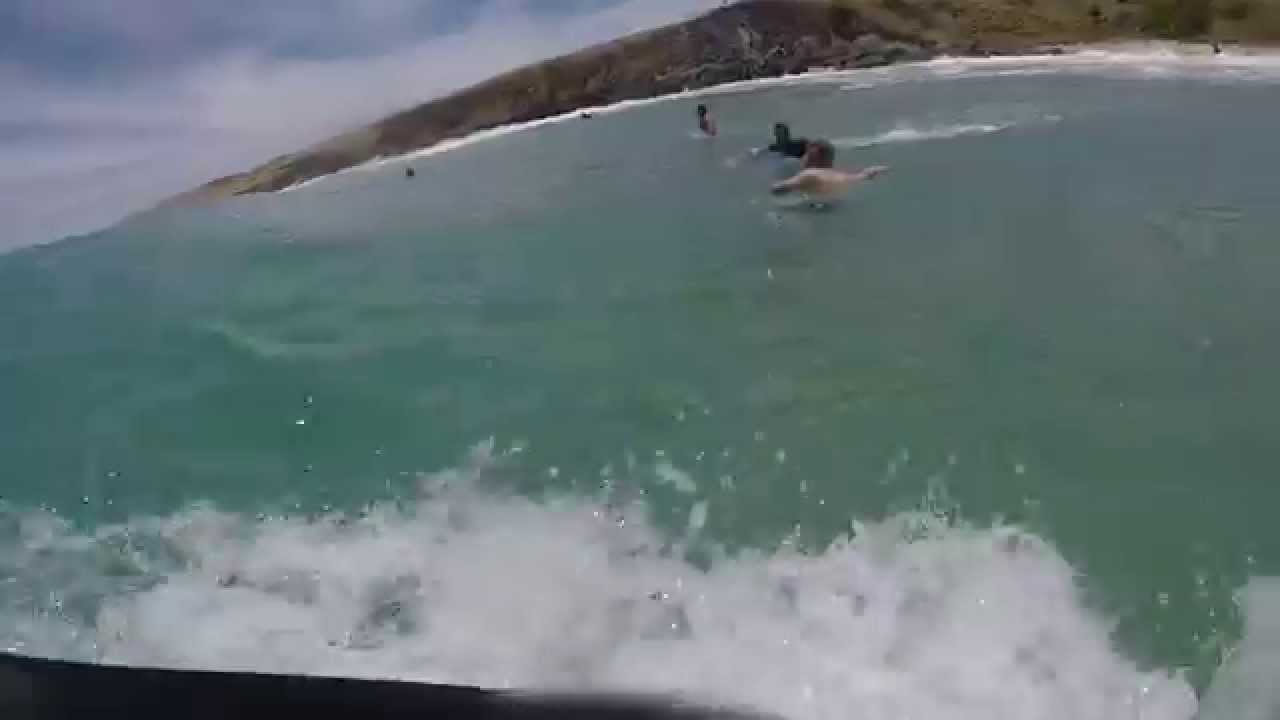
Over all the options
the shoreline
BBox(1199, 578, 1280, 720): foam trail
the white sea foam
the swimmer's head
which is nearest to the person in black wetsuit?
the swimmer's head

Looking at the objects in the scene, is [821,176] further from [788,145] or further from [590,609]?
[590,609]

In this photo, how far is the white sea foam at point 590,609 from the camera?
49.1 inches

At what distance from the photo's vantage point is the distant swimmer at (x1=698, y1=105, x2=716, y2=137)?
73.2 inches

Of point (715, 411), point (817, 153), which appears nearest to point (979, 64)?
point (817, 153)

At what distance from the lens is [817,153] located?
5.97 feet

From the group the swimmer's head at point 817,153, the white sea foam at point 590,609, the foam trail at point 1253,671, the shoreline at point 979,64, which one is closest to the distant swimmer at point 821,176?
the swimmer's head at point 817,153

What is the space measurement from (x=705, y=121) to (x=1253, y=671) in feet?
4.11

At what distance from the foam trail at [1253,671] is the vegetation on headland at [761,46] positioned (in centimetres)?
106

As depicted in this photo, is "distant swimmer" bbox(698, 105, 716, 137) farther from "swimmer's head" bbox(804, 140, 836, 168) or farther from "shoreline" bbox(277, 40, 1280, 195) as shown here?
"swimmer's head" bbox(804, 140, 836, 168)

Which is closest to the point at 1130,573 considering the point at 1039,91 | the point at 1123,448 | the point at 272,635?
the point at 1123,448

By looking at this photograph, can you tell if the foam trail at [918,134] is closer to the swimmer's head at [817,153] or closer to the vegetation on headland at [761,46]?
the swimmer's head at [817,153]

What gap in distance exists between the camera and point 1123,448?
4.69 feet

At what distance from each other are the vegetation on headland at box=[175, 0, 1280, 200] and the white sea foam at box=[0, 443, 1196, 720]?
0.72m

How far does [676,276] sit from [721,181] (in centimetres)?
23
